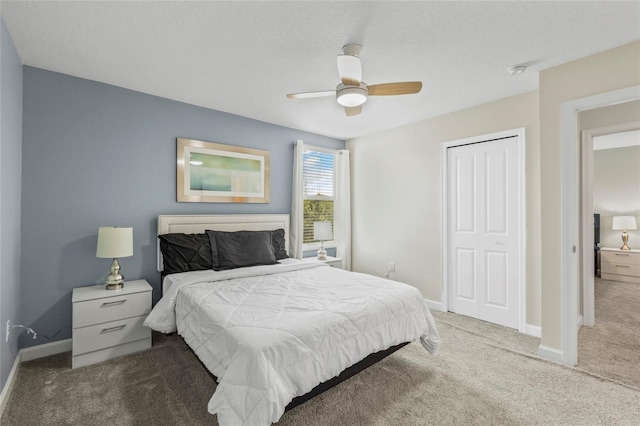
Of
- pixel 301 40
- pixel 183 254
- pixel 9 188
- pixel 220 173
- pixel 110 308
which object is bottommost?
pixel 110 308

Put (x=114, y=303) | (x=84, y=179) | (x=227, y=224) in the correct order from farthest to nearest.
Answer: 1. (x=227, y=224)
2. (x=84, y=179)
3. (x=114, y=303)

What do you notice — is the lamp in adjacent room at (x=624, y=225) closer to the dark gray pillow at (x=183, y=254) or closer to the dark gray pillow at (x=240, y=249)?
the dark gray pillow at (x=240, y=249)

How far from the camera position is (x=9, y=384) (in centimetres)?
214

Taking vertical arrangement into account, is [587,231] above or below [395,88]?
below

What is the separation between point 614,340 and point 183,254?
447 centimetres

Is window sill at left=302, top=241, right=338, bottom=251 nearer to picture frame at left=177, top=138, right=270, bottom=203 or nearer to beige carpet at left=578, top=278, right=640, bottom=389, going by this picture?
picture frame at left=177, top=138, right=270, bottom=203

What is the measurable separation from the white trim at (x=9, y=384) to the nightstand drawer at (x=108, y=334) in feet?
1.21

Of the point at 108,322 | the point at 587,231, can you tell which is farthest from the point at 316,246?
the point at 587,231

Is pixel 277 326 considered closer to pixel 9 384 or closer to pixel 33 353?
pixel 9 384

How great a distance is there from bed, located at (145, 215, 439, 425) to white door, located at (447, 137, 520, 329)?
1.43 metres

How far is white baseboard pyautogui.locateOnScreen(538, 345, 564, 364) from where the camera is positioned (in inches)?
101

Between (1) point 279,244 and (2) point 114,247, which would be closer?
(2) point 114,247

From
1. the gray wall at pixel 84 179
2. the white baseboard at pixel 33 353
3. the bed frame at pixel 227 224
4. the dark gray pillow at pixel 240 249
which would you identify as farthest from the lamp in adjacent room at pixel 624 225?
the white baseboard at pixel 33 353

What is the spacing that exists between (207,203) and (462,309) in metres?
3.49
